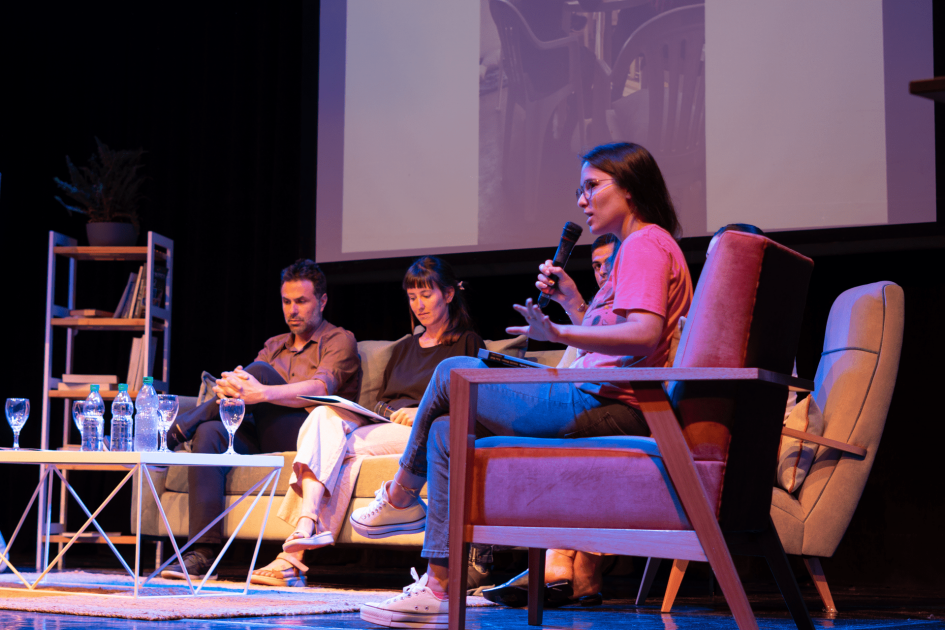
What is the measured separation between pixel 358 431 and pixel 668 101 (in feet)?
6.09

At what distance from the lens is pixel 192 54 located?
519cm

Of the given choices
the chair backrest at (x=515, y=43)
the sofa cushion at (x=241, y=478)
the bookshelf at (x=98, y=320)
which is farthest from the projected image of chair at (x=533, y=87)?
the bookshelf at (x=98, y=320)

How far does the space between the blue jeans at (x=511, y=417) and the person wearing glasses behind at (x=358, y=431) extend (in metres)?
0.82

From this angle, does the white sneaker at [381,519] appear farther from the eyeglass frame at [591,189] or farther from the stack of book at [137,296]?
the stack of book at [137,296]

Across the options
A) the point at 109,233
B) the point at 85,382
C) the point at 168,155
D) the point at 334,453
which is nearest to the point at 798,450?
the point at 334,453

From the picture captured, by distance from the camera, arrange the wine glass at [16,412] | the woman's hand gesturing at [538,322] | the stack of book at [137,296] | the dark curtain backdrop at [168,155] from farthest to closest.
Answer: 1. the dark curtain backdrop at [168,155]
2. the stack of book at [137,296]
3. the wine glass at [16,412]
4. the woman's hand gesturing at [538,322]

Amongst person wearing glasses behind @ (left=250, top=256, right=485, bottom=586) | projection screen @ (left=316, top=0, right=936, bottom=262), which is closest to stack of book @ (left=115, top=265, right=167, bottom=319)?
projection screen @ (left=316, top=0, right=936, bottom=262)

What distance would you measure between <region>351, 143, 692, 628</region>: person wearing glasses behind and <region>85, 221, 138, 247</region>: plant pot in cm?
297

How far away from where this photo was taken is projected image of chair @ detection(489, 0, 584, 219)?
4152mm

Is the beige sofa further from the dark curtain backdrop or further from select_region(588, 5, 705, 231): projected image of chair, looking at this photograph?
the dark curtain backdrop

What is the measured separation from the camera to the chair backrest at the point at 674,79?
392 cm

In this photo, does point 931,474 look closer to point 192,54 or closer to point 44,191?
point 192,54

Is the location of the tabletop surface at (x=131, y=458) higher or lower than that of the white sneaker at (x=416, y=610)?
higher

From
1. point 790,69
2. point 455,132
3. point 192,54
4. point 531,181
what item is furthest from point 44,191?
point 790,69
